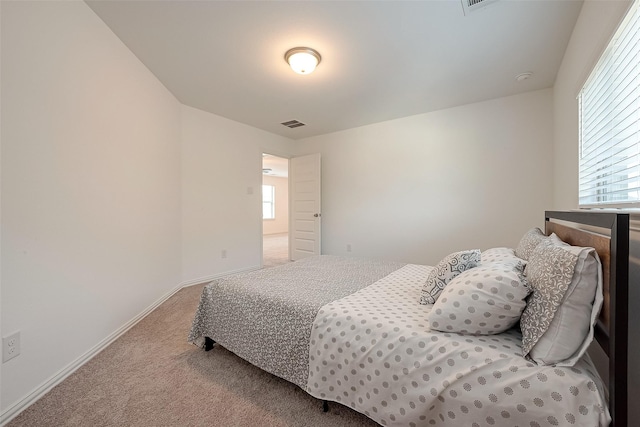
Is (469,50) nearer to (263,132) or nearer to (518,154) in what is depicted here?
(518,154)

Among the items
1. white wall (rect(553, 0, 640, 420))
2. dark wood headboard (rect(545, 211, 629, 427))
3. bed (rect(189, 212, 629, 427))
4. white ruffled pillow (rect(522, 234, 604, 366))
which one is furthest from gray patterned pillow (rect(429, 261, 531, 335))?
white wall (rect(553, 0, 640, 420))

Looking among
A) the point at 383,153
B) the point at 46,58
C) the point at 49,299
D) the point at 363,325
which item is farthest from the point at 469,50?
the point at 49,299

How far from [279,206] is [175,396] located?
8.63m

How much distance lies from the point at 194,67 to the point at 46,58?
1.20 meters

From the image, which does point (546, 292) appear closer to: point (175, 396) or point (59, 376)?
point (175, 396)

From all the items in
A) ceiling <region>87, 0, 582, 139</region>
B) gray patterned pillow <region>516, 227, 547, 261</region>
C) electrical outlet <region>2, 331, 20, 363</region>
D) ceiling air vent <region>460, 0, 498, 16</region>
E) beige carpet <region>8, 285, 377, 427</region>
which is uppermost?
ceiling <region>87, 0, 582, 139</region>

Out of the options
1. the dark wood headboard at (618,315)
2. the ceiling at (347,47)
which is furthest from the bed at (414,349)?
the ceiling at (347,47)

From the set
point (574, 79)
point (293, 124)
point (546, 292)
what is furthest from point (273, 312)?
point (293, 124)

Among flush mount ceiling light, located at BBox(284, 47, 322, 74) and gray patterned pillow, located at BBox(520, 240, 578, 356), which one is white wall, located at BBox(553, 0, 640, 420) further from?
flush mount ceiling light, located at BBox(284, 47, 322, 74)

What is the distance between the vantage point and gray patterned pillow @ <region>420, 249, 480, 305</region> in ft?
4.36

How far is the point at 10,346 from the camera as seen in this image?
1279mm

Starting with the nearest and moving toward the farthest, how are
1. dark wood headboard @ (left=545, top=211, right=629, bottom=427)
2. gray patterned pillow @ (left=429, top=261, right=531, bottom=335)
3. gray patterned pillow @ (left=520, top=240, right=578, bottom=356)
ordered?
dark wood headboard @ (left=545, top=211, right=629, bottom=427) → gray patterned pillow @ (left=520, top=240, right=578, bottom=356) → gray patterned pillow @ (left=429, top=261, right=531, bottom=335)

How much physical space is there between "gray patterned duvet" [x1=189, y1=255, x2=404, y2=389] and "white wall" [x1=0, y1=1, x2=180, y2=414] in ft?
2.65

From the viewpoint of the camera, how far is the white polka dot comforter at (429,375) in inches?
31.5
